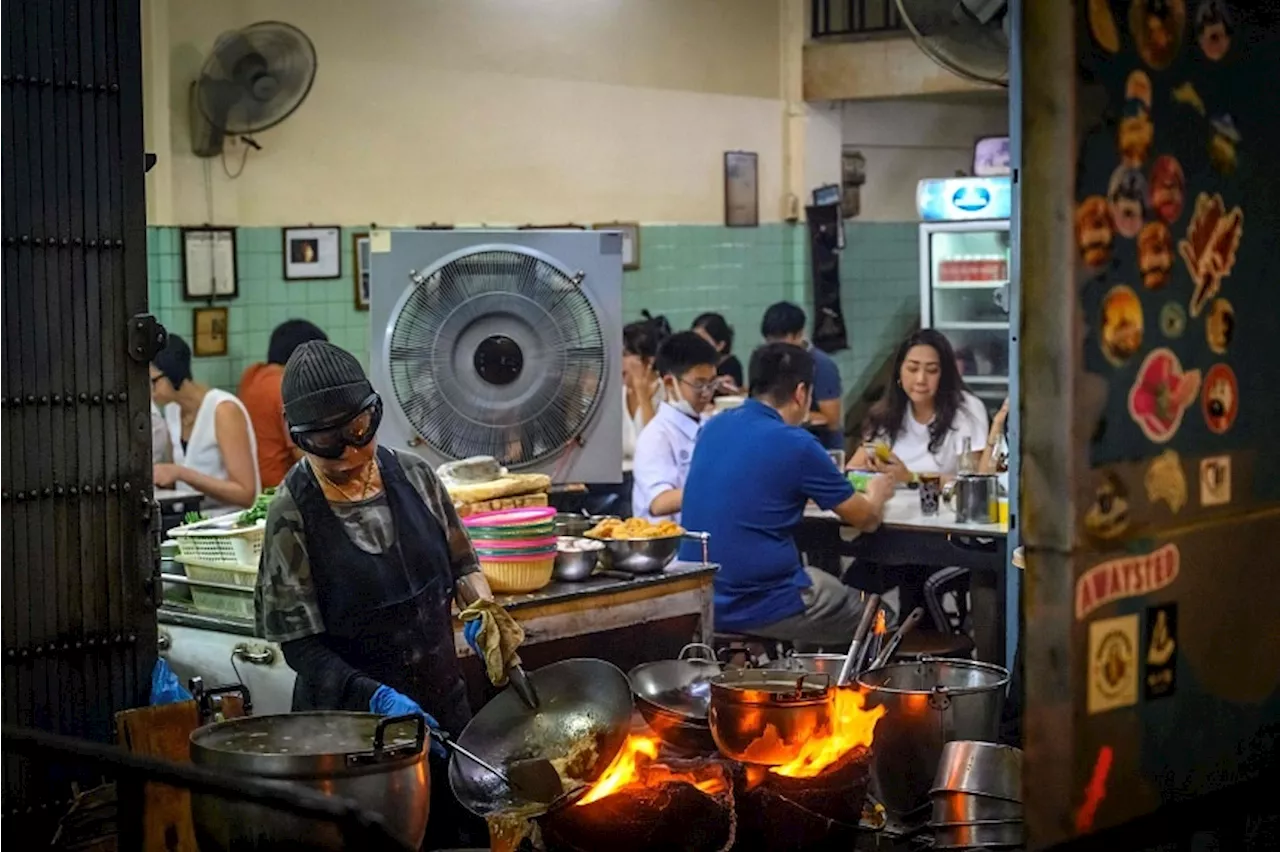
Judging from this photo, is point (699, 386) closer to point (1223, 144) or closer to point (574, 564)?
point (574, 564)

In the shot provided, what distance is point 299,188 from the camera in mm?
10680

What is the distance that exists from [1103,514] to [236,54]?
7917 mm

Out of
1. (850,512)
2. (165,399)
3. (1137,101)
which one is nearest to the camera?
(1137,101)

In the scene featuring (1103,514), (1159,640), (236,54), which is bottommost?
(1159,640)

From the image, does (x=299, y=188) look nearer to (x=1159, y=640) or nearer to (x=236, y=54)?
(x=236, y=54)

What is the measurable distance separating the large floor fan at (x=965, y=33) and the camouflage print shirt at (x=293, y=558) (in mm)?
2837

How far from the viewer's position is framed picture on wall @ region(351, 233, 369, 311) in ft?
35.8

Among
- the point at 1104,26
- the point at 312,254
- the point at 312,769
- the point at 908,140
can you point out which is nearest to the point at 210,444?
the point at 312,254

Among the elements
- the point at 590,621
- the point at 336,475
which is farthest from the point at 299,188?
the point at 336,475

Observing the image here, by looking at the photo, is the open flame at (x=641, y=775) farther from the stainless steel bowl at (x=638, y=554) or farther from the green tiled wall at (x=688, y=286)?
the green tiled wall at (x=688, y=286)

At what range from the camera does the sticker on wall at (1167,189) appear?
10.3ft

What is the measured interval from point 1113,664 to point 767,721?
1.40 metres

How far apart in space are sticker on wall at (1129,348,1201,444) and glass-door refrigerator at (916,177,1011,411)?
10.2 metres

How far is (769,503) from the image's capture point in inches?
289
